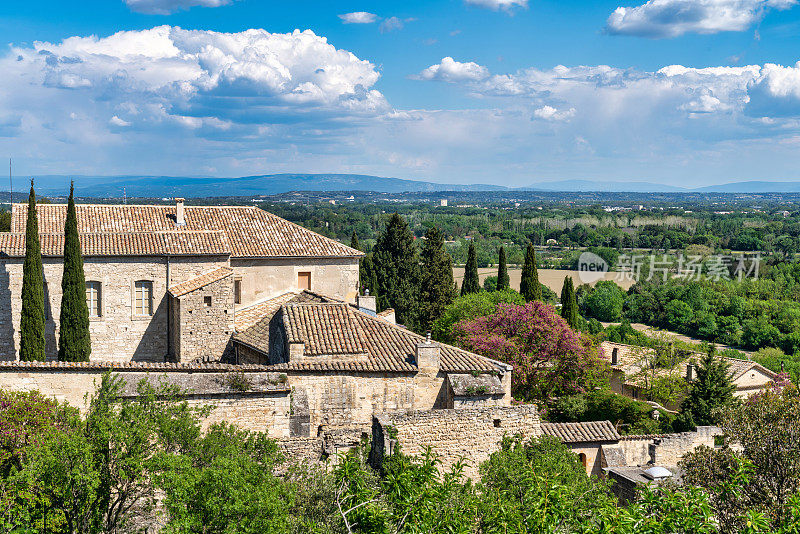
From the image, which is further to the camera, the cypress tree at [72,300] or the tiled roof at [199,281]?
the cypress tree at [72,300]

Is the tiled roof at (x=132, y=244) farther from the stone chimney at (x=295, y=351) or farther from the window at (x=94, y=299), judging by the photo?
the stone chimney at (x=295, y=351)

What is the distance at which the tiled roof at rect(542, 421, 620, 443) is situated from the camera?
23.1 m

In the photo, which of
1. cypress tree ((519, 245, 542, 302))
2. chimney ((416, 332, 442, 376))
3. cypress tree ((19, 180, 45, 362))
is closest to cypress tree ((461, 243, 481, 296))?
cypress tree ((519, 245, 542, 302))

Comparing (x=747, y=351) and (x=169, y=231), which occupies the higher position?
(x=169, y=231)

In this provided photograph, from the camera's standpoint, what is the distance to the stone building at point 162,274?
85.9 feet

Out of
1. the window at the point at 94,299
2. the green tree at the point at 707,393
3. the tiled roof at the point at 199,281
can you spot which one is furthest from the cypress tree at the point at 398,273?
the window at the point at 94,299

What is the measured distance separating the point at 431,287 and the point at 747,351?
143 ft

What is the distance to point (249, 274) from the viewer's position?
30453 mm

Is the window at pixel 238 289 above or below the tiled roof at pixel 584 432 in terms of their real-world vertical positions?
above

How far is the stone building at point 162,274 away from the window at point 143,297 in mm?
40

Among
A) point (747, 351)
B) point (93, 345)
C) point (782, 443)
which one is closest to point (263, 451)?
point (782, 443)

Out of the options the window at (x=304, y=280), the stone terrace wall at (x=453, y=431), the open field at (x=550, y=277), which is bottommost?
the open field at (x=550, y=277)

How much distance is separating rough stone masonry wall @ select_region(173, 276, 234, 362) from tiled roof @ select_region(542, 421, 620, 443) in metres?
11.8

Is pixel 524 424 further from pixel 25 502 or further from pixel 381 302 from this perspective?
pixel 381 302
